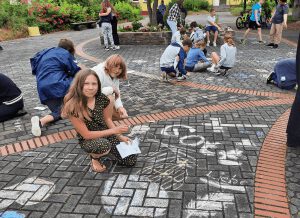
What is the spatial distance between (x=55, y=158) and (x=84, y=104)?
1.07 m

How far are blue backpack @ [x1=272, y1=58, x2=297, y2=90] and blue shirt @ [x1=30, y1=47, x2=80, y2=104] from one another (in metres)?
4.40

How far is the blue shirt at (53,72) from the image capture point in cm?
491

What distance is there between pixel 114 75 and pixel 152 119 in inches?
47.3

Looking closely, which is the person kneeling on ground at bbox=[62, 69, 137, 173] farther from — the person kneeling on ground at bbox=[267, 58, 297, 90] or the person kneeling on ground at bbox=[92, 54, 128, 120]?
the person kneeling on ground at bbox=[267, 58, 297, 90]

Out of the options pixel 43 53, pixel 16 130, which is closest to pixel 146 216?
pixel 16 130

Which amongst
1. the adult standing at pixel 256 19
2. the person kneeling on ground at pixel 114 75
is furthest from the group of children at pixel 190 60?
the adult standing at pixel 256 19

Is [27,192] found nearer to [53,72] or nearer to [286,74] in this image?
[53,72]

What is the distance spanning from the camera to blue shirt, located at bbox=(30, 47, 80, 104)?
16.1ft

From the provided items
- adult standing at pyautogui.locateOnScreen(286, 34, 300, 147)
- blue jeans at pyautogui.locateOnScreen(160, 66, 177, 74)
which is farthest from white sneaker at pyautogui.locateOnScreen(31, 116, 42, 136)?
adult standing at pyautogui.locateOnScreen(286, 34, 300, 147)

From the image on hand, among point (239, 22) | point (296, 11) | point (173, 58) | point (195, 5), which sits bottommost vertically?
point (173, 58)

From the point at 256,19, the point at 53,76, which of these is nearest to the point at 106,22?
the point at 256,19

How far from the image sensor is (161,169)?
3738 mm

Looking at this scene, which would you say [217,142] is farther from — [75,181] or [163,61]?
[163,61]

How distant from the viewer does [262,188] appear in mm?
3344
